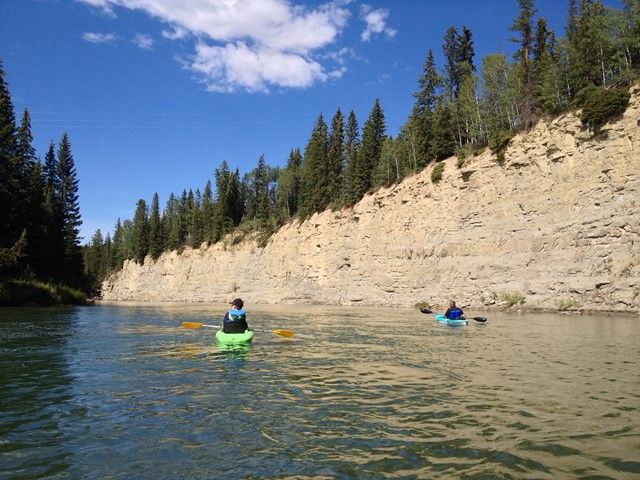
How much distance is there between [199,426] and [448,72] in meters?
65.4

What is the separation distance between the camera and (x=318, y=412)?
836 cm

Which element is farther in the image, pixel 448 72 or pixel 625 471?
pixel 448 72

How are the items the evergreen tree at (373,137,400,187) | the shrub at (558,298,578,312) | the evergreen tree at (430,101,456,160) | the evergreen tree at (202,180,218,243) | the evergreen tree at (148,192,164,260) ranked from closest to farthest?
1. the shrub at (558,298,578,312)
2. the evergreen tree at (430,101,456,160)
3. the evergreen tree at (373,137,400,187)
4. the evergreen tree at (202,180,218,243)
5. the evergreen tree at (148,192,164,260)

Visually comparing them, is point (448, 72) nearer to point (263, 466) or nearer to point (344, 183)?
point (344, 183)

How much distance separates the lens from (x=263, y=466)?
588 centimetres

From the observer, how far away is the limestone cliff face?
33406mm

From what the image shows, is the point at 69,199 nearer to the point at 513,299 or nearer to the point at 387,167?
the point at 387,167

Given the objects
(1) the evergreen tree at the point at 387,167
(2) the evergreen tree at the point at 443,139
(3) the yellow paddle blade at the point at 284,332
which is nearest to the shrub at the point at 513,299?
(2) the evergreen tree at the point at 443,139

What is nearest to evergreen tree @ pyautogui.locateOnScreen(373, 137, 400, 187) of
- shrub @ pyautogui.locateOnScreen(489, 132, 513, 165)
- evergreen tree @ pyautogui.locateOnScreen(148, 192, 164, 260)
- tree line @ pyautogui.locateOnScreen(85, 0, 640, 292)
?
tree line @ pyautogui.locateOnScreen(85, 0, 640, 292)

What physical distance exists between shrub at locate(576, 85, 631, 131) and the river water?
25195 millimetres

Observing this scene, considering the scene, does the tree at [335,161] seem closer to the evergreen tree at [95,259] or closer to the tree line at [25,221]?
the tree line at [25,221]

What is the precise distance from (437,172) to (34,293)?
37.7 metres

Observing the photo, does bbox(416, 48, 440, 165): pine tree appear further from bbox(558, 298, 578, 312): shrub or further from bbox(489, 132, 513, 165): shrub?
bbox(558, 298, 578, 312): shrub

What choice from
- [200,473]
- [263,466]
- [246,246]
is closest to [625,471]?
[263,466]
